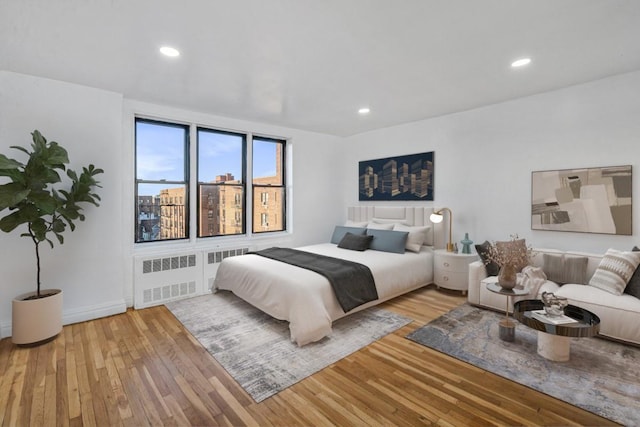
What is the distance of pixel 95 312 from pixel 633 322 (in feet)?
17.5

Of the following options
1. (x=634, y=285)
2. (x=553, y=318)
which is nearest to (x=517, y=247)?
(x=634, y=285)

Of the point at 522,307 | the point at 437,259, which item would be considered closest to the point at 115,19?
the point at 522,307

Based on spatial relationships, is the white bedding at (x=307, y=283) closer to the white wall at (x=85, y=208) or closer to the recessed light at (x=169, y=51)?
the white wall at (x=85, y=208)

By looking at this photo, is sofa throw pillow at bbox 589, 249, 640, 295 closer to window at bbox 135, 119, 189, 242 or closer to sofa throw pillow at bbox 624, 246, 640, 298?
sofa throw pillow at bbox 624, 246, 640, 298

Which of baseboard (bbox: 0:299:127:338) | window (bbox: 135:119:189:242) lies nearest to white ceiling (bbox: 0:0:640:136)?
window (bbox: 135:119:189:242)

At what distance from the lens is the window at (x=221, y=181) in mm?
4508

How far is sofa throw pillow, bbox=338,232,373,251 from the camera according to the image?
4.52m

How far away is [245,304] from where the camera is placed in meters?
3.77

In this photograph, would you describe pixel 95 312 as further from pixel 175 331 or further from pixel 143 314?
pixel 175 331

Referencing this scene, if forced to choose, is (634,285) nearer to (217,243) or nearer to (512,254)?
(512,254)

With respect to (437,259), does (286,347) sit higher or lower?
lower

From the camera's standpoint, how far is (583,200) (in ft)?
11.0

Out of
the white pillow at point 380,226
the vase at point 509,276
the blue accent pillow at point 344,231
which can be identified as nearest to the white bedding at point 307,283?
the blue accent pillow at point 344,231

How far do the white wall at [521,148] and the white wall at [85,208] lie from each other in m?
4.23
